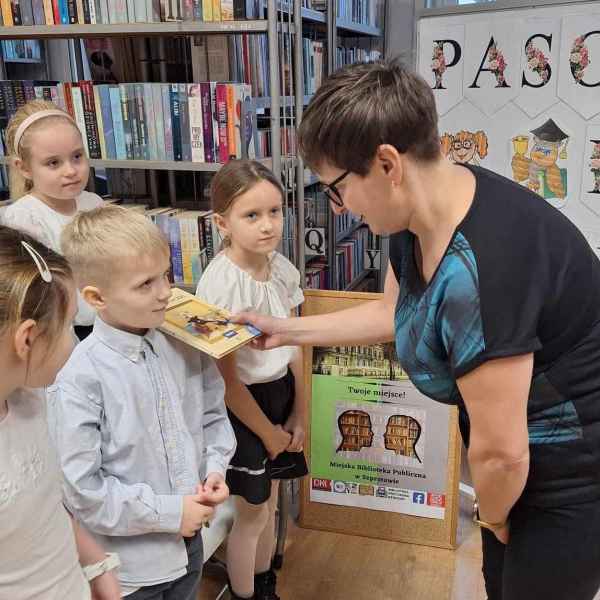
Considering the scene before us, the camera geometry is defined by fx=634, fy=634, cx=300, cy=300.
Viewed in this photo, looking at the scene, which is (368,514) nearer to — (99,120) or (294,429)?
(294,429)

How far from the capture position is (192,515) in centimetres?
126

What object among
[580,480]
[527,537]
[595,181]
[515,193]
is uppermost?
[515,193]

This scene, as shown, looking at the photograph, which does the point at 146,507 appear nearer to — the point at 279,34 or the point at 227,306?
the point at 227,306

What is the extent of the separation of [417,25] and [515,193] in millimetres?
1380

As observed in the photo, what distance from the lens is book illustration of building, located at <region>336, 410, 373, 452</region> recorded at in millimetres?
2271

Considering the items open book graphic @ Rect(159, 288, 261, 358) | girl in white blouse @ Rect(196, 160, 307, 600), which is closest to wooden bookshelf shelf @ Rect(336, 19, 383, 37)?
girl in white blouse @ Rect(196, 160, 307, 600)

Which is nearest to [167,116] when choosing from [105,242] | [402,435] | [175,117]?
[175,117]

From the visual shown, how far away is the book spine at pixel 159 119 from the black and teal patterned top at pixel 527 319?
1.35 m

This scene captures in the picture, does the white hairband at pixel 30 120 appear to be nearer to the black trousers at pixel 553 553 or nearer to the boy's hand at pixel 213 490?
the boy's hand at pixel 213 490

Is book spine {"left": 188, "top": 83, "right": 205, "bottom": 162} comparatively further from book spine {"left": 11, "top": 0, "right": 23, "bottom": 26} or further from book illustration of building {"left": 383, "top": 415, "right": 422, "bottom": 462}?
book illustration of building {"left": 383, "top": 415, "right": 422, "bottom": 462}

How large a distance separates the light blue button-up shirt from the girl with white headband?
0.78m

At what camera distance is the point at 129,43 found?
8.24 feet

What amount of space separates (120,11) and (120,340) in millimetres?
1415

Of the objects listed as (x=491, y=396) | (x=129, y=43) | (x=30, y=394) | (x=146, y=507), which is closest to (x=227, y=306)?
(x=146, y=507)
